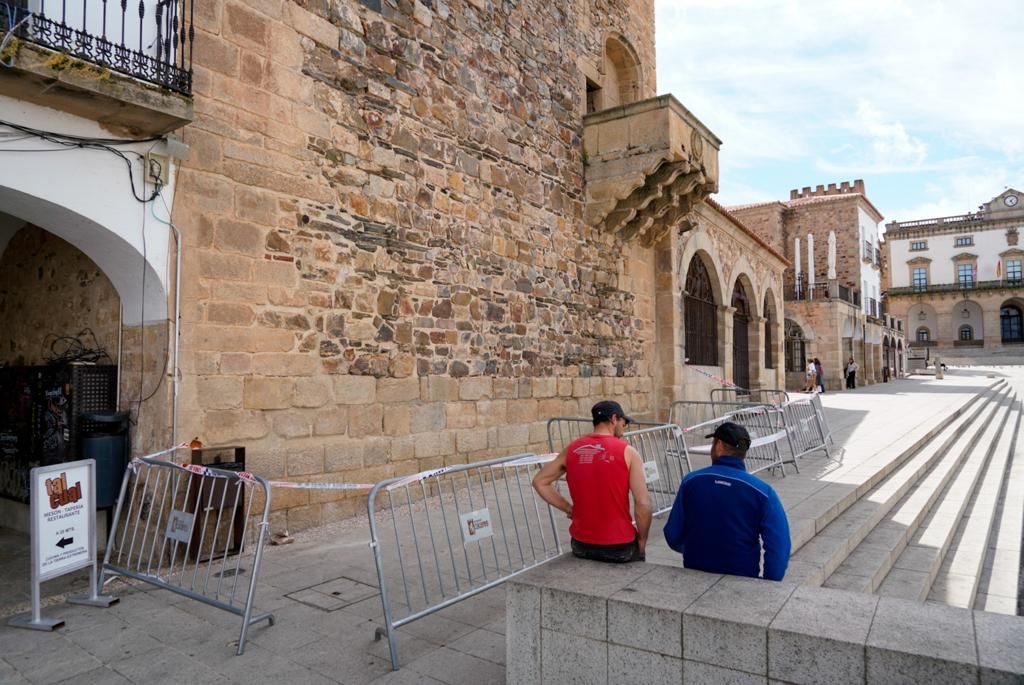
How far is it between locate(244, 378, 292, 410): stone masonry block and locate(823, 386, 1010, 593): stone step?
4.58 metres

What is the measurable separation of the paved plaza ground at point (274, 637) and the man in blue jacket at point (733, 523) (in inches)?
45.5

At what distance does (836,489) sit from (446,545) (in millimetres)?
4363

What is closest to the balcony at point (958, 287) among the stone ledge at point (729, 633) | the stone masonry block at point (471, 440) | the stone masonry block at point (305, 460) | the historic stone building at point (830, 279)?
the historic stone building at point (830, 279)

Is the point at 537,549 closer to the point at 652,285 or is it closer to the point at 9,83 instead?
the point at 9,83

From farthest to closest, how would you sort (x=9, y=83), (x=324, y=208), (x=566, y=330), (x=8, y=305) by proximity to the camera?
(x=566, y=330)
(x=8, y=305)
(x=324, y=208)
(x=9, y=83)

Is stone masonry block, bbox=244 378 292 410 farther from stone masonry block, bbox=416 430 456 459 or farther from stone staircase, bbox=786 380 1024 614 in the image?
stone staircase, bbox=786 380 1024 614

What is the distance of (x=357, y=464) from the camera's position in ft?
20.3

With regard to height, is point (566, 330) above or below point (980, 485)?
above

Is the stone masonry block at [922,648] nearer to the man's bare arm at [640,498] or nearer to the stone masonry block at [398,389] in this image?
the man's bare arm at [640,498]

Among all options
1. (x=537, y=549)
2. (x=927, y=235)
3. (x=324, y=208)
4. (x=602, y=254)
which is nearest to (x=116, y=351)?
(x=324, y=208)

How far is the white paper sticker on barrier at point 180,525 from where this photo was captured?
3.86m

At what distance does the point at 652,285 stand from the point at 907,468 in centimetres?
515

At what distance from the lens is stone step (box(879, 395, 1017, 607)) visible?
519 centimetres

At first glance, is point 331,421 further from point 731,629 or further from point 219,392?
point 731,629
